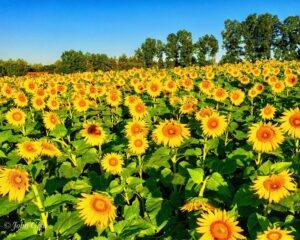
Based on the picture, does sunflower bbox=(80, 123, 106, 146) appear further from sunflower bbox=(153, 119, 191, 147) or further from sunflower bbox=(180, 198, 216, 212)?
sunflower bbox=(180, 198, 216, 212)

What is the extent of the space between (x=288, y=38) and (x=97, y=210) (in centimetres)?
8366

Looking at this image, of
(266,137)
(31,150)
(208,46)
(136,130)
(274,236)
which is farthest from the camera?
(208,46)

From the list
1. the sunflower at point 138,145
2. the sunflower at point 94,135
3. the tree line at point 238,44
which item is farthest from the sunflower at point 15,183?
the tree line at point 238,44

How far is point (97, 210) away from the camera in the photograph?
130 inches

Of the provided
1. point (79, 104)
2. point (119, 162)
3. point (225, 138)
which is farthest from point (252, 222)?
point (79, 104)

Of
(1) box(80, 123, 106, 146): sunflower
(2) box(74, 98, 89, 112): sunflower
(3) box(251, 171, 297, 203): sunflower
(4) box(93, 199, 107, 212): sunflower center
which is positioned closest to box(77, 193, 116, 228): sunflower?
(4) box(93, 199, 107, 212): sunflower center

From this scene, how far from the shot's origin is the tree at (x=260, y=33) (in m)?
81.1

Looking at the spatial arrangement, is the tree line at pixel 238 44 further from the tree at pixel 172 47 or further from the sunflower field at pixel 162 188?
the sunflower field at pixel 162 188

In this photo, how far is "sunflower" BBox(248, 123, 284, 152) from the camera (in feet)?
16.0

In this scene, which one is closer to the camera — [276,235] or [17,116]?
[276,235]

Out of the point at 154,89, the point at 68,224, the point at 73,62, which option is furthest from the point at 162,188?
the point at 73,62

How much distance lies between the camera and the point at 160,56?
8056 cm

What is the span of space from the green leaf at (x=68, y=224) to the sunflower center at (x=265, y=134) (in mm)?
2676

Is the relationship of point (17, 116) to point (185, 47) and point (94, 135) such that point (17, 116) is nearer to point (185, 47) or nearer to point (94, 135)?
point (94, 135)
